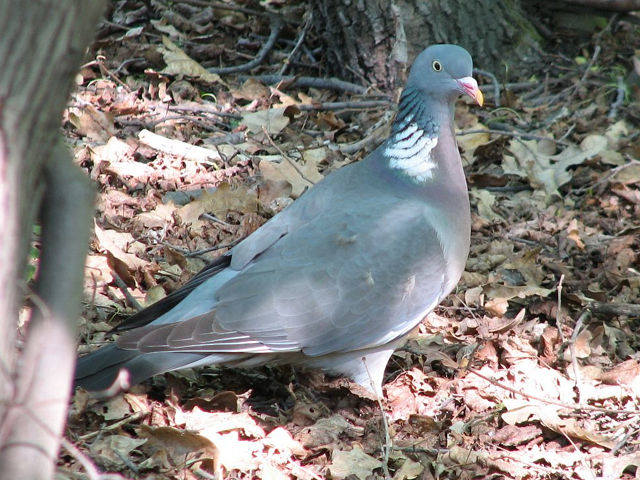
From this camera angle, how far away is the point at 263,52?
Answer: 19.4ft

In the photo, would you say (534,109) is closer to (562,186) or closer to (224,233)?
(562,186)

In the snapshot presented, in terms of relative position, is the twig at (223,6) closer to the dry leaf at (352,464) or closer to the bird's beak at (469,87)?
the bird's beak at (469,87)

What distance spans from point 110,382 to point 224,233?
142 centimetres

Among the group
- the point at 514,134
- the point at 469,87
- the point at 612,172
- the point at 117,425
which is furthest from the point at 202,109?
the point at 117,425

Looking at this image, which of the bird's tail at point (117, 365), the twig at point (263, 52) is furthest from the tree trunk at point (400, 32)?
the bird's tail at point (117, 365)

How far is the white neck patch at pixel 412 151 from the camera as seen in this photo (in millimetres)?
3588

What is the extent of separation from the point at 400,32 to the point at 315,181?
1.38 m

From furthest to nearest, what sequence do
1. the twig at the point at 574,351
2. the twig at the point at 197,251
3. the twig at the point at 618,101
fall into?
the twig at the point at 618,101, the twig at the point at 197,251, the twig at the point at 574,351

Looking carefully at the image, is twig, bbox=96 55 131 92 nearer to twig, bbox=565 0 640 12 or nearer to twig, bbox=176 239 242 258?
twig, bbox=176 239 242 258

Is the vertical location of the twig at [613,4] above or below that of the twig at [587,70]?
above

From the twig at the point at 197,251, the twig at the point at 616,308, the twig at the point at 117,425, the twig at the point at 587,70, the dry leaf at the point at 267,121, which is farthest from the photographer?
the twig at the point at 587,70

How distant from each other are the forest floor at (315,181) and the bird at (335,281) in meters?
0.18

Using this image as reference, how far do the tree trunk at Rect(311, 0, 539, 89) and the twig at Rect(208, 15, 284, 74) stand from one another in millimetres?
411

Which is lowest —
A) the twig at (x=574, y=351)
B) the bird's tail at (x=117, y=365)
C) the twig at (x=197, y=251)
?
the twig at (x=574, y=351)
